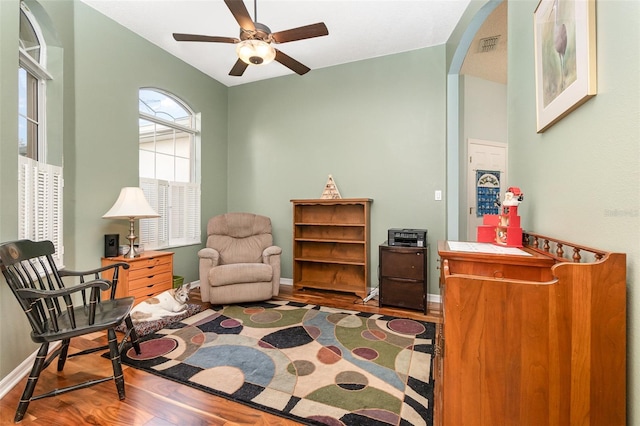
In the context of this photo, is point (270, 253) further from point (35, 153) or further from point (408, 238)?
point (35, 153)

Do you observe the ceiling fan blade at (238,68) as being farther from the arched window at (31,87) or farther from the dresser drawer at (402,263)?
the dresser drawer at (402,263)

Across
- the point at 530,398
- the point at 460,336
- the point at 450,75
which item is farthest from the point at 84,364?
the point at 450,75

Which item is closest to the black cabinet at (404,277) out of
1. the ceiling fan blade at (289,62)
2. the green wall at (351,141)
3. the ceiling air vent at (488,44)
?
the green wall at (351,141)

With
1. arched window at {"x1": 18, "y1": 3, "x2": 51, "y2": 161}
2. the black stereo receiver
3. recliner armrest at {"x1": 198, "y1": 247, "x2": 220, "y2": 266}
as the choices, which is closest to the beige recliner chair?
recliner armrest at {"x1": 198, "y1": 247, "x2": 220, "y2": 266}

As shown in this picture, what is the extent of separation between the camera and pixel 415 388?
5.58 feet

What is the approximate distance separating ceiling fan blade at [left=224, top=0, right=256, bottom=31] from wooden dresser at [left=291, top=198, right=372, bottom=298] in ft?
6.74

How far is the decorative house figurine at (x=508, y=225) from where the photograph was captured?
144 cm

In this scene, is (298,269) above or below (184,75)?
below

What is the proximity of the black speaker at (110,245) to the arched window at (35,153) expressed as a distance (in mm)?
378

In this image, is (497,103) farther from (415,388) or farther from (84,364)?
(84,364)

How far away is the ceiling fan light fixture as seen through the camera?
7.10ft

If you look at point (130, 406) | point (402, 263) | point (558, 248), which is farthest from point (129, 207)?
point (558, 248)

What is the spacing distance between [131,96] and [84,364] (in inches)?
105

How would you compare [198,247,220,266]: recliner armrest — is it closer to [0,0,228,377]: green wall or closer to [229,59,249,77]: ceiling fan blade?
[0,0,228,377]: green wall
